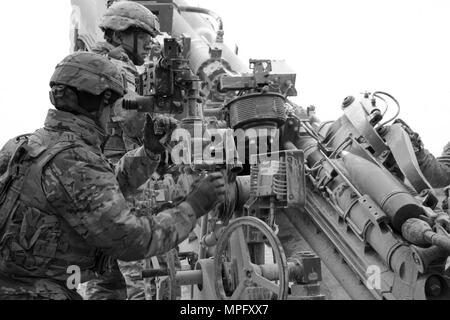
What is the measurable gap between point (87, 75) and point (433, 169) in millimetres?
2927

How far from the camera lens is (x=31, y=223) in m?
3.31

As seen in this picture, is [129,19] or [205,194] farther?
[129,19]

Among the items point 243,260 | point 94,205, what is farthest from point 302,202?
point 94,205

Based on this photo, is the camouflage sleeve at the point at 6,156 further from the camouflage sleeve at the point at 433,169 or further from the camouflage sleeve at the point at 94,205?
the camouflage sleeve at the point at 433,169

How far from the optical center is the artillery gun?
422 centimetres

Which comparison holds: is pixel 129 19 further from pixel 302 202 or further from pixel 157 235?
pixel 157 235

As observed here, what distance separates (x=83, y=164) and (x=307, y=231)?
214 centimetres

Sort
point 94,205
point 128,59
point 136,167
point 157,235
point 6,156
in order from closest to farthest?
1. point 94,205
2. point 157,235
3. point 6,156
4. point 136,167
5. point 128,59

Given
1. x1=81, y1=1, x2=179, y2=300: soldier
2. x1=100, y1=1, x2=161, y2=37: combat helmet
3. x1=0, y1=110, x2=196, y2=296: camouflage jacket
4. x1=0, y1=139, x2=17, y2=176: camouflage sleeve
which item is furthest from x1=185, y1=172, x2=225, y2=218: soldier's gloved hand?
x1=100, y1=1, x2=161, y2=37: combat helmet

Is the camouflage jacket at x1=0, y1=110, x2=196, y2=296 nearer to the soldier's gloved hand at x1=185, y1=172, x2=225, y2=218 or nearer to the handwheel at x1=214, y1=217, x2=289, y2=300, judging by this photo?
the soldier's gloved hand at x1=185, y1=172, x2=225, y2=218

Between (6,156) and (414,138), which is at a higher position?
(414,138)

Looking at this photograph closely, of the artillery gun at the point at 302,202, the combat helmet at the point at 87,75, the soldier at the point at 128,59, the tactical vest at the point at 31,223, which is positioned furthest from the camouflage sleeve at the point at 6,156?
the soldier at the point at 128,59

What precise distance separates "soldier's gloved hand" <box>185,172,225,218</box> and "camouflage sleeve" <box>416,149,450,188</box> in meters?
2.22
